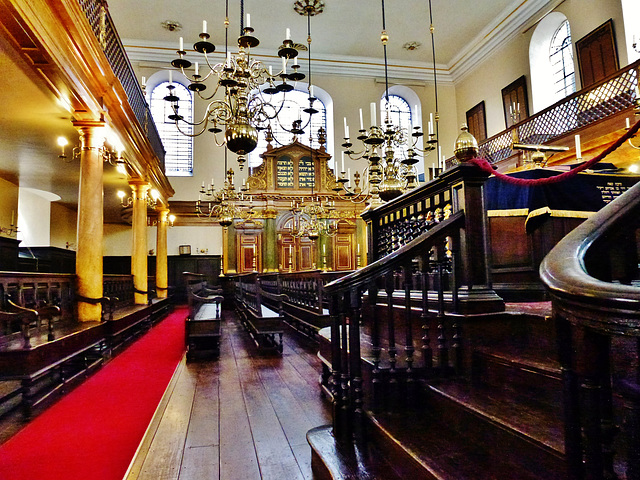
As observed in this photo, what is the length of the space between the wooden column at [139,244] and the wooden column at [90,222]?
3207 millimetres

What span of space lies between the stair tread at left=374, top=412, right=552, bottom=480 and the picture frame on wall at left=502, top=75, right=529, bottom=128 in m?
11.8

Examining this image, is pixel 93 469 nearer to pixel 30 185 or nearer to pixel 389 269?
pixel 389 269

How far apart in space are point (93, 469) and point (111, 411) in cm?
Answer: 104

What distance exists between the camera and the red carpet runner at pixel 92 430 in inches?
83.2

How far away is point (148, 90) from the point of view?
13703 millimetres

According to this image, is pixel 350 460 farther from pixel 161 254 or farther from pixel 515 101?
pixel 515 101

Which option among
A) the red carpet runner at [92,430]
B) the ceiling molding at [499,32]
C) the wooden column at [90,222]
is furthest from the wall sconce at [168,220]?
the ceiling molding at [499,32]

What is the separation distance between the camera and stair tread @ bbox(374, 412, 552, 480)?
1.30 meters

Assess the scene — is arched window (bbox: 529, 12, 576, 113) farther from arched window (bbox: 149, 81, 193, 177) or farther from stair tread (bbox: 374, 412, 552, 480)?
stair tread (bbox: 374, 412, 552, 480)

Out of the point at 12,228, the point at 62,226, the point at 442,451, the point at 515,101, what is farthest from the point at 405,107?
the point at 442,451

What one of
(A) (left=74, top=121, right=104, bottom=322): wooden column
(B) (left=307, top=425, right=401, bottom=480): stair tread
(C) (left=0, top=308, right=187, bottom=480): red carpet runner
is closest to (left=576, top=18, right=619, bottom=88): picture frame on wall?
(A) (left=74, top=121, right=104, bottom=322): wooden column

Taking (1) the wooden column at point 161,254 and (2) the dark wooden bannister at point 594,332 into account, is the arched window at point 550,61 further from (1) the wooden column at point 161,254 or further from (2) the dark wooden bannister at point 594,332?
(2) the dark wooden bannister at point 594,332

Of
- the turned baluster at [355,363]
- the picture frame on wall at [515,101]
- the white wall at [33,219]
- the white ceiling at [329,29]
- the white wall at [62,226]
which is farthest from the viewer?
the white wall at [62,226]

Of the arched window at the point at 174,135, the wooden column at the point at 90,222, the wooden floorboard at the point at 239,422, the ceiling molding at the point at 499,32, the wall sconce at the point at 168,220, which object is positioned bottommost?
the wooden floorboard at the point at 239,422
